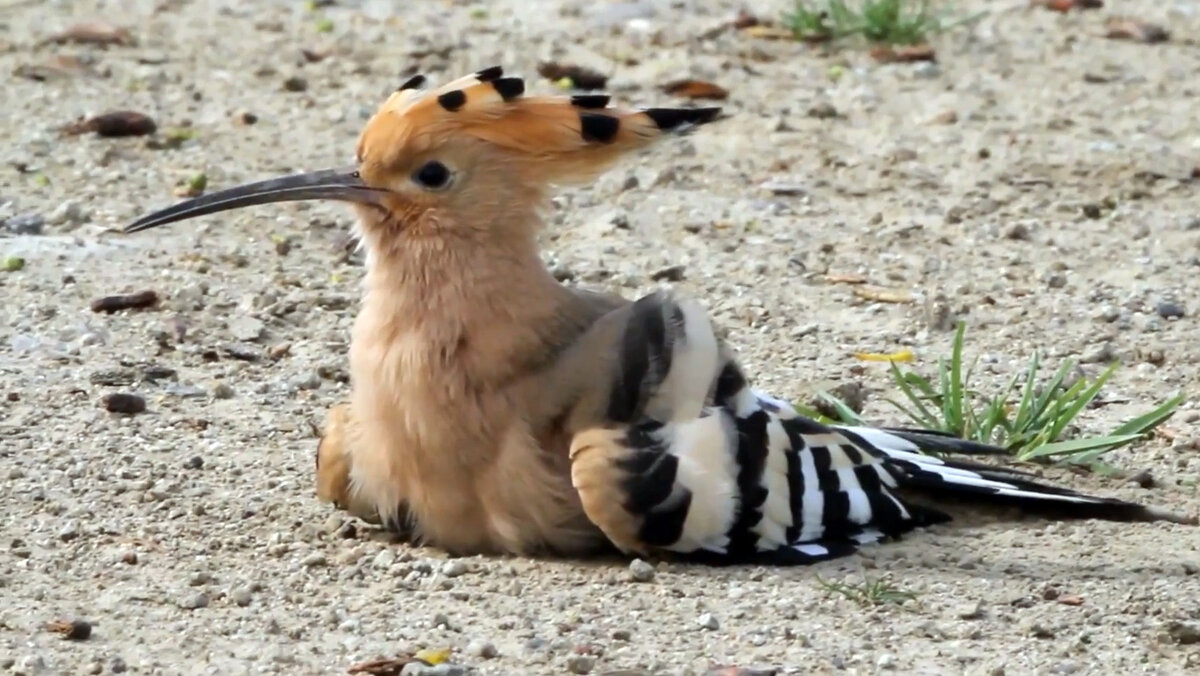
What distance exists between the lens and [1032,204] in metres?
5.87

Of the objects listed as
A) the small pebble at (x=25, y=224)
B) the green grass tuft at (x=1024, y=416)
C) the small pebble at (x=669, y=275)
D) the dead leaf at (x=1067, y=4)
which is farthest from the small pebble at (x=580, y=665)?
the dead leaf at (x=1067, y=4)

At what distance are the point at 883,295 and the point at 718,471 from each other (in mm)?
1732

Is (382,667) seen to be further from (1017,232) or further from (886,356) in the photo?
(1017,232)

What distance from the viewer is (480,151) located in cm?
371

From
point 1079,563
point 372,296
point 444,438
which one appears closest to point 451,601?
point 444,438

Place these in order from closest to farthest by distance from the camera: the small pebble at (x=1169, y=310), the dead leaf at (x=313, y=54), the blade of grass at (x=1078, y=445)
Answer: the blade of grass at (x=1078, y=445) → the small pebble at (x=1169, y=310) → the dead leaf at (x=313, y=54)

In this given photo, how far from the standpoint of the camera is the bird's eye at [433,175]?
12.2 feet

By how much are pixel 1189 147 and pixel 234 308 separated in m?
3.07

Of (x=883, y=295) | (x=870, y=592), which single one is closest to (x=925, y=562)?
(x=870, y=592)

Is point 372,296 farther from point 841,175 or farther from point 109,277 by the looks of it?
point 841,175

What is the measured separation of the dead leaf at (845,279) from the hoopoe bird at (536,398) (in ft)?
4.69

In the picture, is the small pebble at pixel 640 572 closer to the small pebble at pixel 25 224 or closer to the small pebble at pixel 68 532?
the small pebble at pixel 68 532

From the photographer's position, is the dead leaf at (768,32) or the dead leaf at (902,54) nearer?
the dead leaf at (902,54)

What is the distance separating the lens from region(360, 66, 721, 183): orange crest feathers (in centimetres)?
368
